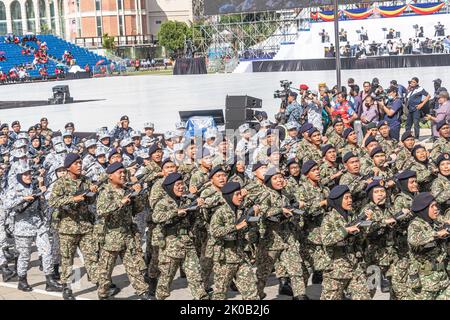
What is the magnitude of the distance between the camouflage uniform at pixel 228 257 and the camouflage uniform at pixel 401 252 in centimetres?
155

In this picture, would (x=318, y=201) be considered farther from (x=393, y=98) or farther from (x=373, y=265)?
(x=393, y=98)

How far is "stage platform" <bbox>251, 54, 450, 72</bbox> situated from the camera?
43781 mm

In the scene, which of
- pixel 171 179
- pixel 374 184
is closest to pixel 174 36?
pixel 171 179

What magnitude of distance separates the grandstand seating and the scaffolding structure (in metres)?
9.92

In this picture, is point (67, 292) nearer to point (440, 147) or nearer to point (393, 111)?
point (440, 147)

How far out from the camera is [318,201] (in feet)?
32.3

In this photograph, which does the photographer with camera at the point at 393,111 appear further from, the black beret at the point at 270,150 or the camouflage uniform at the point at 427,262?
the camouflage uniform at the point at 427,262

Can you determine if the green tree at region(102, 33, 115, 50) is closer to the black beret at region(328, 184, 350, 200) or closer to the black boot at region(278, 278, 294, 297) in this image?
the black boot at region(278, 278, 294, 297)

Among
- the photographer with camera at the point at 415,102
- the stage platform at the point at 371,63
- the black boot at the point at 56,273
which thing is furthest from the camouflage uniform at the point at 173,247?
the stage platform at the point at 371,63

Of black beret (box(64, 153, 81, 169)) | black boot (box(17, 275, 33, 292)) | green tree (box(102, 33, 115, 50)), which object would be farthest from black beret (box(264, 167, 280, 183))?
A: green tree (box(102, 33, 115, 50))

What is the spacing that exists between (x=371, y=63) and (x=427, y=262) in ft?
126

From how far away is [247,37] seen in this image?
6444cm

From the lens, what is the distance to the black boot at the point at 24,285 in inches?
435

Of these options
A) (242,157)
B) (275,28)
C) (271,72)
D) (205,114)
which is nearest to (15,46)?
(275,28)
